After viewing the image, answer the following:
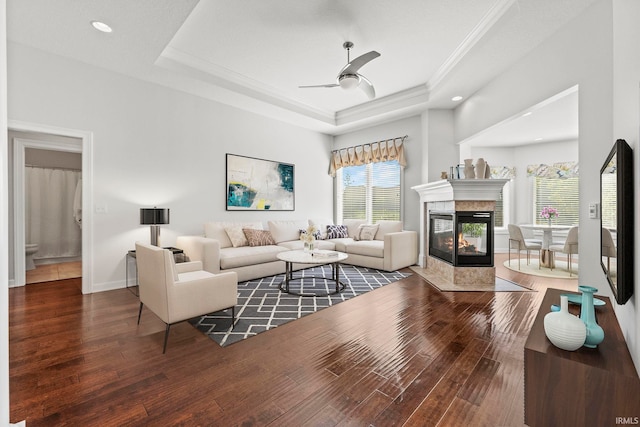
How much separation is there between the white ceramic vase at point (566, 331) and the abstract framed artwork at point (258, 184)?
466 centimetres

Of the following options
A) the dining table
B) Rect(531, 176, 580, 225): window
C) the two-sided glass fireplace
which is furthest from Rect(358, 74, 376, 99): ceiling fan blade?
Rect(531, 176, 580, 225): window

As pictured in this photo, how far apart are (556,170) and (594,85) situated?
5383 millimetres

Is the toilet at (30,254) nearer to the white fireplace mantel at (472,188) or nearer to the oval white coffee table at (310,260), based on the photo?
the oval white coffee table at (310,260)

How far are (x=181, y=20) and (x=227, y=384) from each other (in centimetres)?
315

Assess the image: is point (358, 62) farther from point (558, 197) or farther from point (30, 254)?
point (558, 197)

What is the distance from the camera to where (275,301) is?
131 inches

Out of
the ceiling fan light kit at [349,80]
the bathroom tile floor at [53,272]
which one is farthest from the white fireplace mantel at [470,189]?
the bathroom tile floor at [53,272]

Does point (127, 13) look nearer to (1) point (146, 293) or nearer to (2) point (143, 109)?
(2) point (143, 109)

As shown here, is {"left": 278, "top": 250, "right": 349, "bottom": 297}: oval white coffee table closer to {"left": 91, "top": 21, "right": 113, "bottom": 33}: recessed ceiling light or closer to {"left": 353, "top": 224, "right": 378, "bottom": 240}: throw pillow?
{"left": 353, "top": 224, "right": 378, "bottom": 240}: throw pillow

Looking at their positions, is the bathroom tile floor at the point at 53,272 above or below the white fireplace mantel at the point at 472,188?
below

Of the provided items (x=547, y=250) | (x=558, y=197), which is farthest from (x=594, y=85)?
(x=558, y=197)

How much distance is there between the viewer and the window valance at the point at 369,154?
5785 mm

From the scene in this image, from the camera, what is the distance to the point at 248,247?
4633 mm

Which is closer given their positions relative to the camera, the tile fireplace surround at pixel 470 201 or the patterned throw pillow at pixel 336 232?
the tile fireplace surround at pixel 470 201
